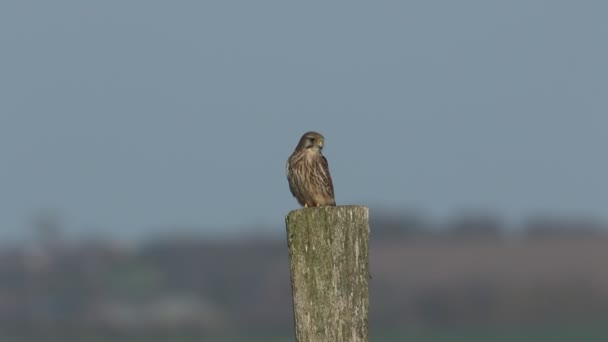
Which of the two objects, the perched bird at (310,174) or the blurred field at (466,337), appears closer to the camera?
the perched bird at (310,174)

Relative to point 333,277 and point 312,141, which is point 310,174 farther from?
point 333,277

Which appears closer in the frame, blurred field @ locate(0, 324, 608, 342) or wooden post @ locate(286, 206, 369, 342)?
wooden post @ locate(286, 206, 369, 342)

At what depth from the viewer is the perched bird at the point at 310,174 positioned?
1149 cm

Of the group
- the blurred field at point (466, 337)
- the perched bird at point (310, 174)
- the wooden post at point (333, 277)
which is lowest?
the wooden post at point (333, 277)

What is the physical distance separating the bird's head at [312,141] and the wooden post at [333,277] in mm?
3866

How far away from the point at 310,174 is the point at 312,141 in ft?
0.68

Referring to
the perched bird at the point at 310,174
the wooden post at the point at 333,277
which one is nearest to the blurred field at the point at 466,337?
the perched bird at the point at 310,174

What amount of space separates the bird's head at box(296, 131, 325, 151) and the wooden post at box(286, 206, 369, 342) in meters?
3.87

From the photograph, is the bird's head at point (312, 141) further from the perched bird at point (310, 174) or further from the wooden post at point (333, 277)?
the wooden post at point (333, 277)

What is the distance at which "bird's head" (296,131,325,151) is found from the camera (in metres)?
11.4

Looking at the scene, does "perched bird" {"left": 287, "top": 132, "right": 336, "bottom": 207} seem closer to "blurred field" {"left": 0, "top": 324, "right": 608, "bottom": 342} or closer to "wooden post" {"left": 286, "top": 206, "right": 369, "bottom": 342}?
"wooden post" {"left": 286, "top": 206, "right": 369, "bottom": 342}

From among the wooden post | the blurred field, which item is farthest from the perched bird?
the blurred field

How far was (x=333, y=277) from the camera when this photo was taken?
7.46 meters

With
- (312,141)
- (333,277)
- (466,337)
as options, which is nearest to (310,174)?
(312,141)
